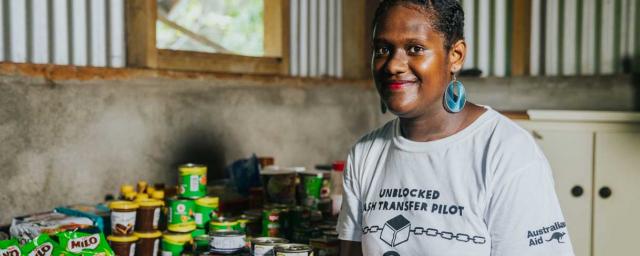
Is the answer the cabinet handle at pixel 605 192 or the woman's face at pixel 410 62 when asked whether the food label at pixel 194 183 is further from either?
the cabinet handle at pixel 605 192

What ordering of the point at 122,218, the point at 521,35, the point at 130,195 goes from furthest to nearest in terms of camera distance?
the point at 521,35
the point at 130,195
the point at 122,218

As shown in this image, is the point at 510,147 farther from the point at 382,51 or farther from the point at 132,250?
the point at 132,250

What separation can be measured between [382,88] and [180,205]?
103 centimetres

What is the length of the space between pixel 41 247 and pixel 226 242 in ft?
1.82

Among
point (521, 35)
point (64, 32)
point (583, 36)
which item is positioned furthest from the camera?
point (521, 35)

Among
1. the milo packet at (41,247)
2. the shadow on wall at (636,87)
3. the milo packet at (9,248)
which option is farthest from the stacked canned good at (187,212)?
the shadow on wall at (636,87)

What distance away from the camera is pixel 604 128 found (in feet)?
10.9

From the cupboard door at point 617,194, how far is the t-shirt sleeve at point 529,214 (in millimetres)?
1980

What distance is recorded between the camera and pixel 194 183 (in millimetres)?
2453

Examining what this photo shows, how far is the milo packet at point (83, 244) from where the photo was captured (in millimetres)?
1958

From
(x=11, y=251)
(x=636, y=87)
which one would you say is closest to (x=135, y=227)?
(x=11, y=251)

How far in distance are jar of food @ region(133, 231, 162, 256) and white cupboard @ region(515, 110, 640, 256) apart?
210cm

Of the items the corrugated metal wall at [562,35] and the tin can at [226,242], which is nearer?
the tin can at [226,242]

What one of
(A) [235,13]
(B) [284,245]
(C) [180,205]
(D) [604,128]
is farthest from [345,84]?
(B) [284,245]
